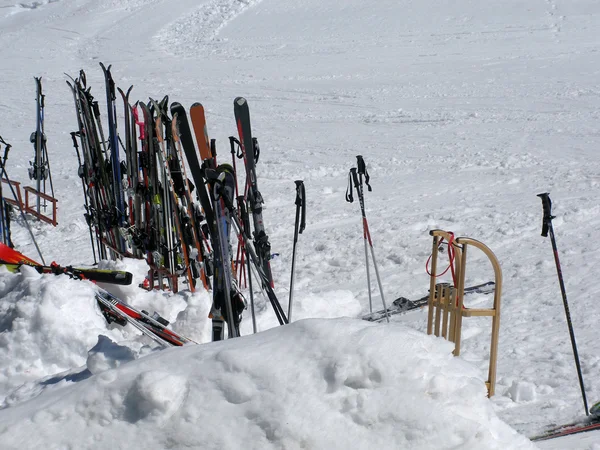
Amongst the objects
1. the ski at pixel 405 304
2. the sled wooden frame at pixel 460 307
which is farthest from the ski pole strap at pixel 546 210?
the ski at pixel 405 304

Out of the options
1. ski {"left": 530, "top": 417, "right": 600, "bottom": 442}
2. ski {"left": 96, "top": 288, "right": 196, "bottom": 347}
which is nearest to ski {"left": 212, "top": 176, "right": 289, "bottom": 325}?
ski {"left": 96, "top": 288, "right": 196, "bottom": 347}

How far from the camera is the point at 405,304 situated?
604cm

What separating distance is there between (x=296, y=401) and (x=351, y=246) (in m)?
5.46

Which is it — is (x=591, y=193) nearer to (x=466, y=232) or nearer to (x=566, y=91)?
(x=466, y=232)

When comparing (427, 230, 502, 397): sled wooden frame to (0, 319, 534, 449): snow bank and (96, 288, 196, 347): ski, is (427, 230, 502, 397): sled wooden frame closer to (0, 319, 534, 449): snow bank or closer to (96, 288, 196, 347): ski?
(0, 319, 534, 449): snow bank

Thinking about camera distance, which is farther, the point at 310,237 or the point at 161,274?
the point at 310,237

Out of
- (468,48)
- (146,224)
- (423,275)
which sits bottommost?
(423,275)

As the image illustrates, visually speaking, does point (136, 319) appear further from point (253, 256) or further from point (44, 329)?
point (253, 256)

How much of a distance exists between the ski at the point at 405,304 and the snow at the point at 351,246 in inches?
8.1

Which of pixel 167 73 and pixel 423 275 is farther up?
pixel 167 73

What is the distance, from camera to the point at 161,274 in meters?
6.60

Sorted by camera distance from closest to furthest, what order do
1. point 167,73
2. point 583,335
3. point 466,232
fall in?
point 583,335 < point 466,232 < point 167,73

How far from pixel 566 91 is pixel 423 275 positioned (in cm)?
1156

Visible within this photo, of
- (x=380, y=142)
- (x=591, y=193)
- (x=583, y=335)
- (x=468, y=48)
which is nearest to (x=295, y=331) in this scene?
(x=583, y=335)
